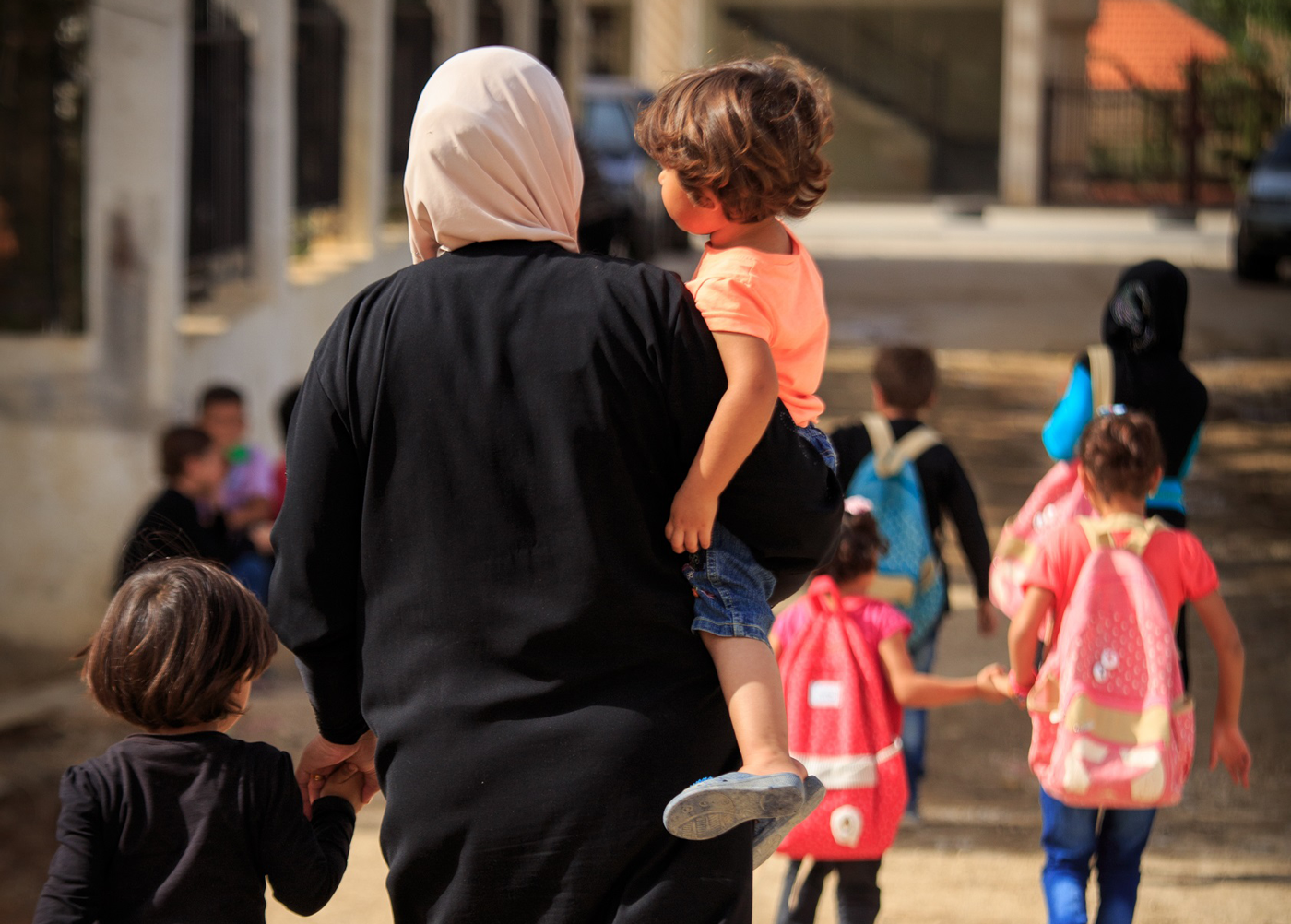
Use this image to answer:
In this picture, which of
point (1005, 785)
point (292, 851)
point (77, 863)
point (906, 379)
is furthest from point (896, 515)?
point (77, 863)

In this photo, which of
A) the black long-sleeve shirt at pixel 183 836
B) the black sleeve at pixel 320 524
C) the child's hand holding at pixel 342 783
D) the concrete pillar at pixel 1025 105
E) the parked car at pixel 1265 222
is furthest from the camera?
the concrete pillar at pixel 1025 105

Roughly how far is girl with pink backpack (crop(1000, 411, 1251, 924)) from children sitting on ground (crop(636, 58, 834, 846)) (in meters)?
1.23

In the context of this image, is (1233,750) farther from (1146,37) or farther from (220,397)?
(1146,37)

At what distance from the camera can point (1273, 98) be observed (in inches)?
1061

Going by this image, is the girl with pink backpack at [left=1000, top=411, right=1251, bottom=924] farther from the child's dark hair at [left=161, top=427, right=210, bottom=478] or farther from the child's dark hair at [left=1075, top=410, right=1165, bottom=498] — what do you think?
the child's dark hair at [left=161, top=427, right=210, bottom=478]

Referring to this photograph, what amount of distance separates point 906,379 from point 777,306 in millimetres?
2579

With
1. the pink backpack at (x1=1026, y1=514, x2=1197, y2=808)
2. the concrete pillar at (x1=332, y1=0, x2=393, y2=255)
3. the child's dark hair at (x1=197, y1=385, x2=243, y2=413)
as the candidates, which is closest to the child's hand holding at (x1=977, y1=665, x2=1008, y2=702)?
the pink backpack at (x1=1026, y1=514, x2=1197, y2=808)

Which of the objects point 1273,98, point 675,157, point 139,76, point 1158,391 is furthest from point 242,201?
point 1273,98

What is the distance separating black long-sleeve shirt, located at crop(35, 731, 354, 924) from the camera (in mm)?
2268

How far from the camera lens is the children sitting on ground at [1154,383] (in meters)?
3.92

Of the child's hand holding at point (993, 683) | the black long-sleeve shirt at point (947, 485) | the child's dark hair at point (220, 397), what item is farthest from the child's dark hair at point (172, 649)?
the child's dark hair at point (220, 397)

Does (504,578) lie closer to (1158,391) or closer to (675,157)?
(675,157)

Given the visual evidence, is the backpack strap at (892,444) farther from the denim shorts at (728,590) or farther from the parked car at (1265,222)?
the parked car at (1265,222)

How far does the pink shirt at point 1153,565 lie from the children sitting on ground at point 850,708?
0.24 meters
